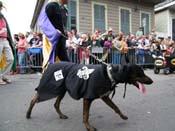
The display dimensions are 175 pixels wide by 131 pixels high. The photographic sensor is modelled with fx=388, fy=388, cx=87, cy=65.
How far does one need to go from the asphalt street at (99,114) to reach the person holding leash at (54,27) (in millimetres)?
910

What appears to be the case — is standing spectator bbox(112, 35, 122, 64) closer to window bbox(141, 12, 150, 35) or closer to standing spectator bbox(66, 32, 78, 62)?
standing spectator bbox(66, 32, 78, 62)

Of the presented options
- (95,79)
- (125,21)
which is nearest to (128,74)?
(95,79)

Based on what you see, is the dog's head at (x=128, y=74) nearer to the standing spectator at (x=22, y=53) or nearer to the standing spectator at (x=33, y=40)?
the standing spectator at (x=22, y=53)

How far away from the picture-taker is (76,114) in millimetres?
6117

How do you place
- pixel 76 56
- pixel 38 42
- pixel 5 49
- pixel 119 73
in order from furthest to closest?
pixel 38 42
pixel 76 56
pixel 5 49
pixel 119 73

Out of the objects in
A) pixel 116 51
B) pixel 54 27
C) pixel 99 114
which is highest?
pixel 54 27

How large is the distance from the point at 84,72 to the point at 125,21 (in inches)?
734

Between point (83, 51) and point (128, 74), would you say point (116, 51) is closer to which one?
point (83, 51)

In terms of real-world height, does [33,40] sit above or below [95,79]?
above

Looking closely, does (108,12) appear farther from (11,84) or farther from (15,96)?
(15,96)

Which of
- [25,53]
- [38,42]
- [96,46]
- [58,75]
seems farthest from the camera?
[96,46]

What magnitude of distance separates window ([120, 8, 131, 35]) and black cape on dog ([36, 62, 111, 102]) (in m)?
17.8

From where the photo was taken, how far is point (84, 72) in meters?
5.07

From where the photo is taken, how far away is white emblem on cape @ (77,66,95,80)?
502 centimetres
